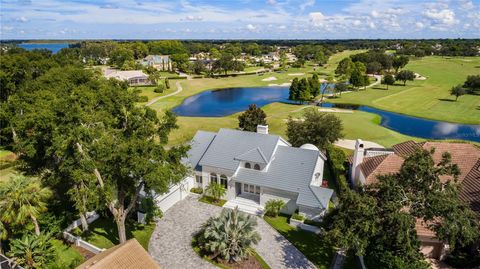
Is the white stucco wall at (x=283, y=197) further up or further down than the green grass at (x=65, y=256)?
further up

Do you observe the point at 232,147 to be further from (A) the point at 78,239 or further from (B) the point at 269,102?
(B) the point at 269,102

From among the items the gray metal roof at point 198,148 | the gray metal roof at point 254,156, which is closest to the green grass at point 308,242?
the gray metal roof at point 254,156

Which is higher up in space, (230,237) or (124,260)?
(124,260)

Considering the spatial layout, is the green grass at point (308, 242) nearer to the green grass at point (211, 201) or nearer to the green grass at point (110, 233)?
the green grass at point (211, 201)

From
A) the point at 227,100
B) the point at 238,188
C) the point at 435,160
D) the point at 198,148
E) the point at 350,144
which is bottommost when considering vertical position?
the point at 227,100

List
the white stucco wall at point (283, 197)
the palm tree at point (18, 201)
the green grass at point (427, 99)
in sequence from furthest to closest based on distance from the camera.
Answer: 1. the green grass at point (427, 99)
2. the white stucco wall at point (283, 197)
3. the palm tree at point (18, 201)

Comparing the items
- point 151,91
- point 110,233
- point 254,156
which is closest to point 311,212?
point 254,156

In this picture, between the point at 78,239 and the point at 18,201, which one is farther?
the point at 78,239

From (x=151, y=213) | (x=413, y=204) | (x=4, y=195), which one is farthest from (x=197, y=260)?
(x=413, y=204)
